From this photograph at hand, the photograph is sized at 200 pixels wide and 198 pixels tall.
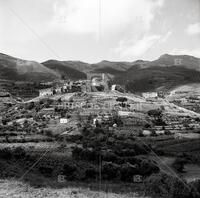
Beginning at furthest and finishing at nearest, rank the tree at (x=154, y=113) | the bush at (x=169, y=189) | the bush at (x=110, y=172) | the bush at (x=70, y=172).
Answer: the tree at (x=154, y=113), the bush at (x=110, y=172), the bush at (x=70, y=172), the bush at (x=169, y=189)

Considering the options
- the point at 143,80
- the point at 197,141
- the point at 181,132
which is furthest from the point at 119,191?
the point at 143,80

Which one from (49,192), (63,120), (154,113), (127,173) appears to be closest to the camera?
(49,192)

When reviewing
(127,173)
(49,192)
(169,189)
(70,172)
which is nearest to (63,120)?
(70,172)

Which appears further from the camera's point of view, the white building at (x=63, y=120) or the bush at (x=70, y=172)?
the white building at (x=63, y=120)

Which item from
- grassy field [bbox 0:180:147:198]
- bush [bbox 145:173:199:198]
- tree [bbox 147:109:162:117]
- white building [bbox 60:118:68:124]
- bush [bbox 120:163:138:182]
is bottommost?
white building [bbox 60:118:68:124]

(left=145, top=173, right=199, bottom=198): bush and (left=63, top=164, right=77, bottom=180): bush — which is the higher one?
(left=145, top=173, right=199, bottom=198): bush

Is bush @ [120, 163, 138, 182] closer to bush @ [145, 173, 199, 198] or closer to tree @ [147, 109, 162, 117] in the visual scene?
bush @ [145, 173, 199, 198]

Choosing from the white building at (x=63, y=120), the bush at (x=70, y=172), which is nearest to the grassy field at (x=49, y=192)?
the bush at (x=70, y=172)

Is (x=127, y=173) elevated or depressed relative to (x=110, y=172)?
depressed

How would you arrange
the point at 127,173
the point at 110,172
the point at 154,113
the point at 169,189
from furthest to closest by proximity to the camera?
the point at 154,113
the point at 127,173
the point at 110,172
the point at 169,189

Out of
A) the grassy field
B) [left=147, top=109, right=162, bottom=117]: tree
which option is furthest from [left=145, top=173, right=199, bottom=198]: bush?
[left=147, top=109, right=162, bottom=117]: tree

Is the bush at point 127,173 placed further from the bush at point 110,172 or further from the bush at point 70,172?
the bush at point 70,172

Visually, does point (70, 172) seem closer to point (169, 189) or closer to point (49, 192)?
point (49, 192)
